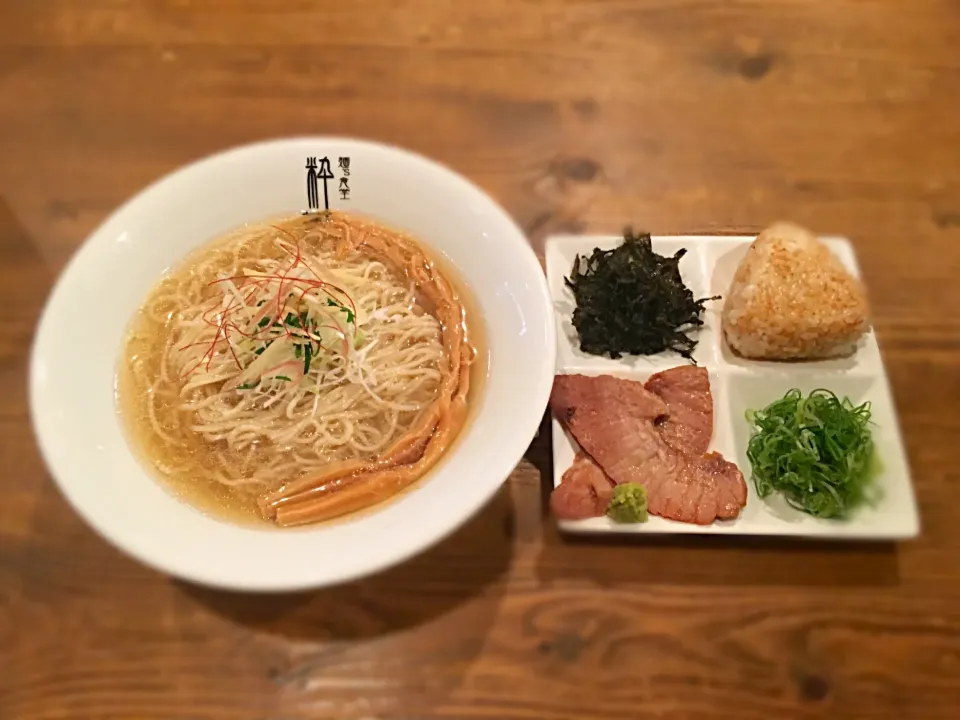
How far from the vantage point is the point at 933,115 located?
2.10 meters

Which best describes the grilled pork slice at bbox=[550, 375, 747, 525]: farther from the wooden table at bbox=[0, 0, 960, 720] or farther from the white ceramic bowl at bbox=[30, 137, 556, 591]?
the white ceramic bowl at bbox=[30, 137, 556, 591]

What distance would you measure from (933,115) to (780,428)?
1.20 meters

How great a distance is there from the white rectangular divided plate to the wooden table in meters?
0.06

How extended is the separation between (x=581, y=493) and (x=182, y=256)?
943mm

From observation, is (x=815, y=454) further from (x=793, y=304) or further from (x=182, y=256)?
(x=182, y=256)

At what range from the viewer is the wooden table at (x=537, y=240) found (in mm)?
1340

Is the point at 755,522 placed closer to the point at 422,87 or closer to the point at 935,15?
the point at 422,87

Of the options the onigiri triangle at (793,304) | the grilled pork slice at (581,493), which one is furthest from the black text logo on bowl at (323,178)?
the onigiri triangle at (793,304)

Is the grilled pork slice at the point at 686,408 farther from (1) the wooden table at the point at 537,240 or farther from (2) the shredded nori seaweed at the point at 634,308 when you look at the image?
(1) the wooden table at the point at 537,240

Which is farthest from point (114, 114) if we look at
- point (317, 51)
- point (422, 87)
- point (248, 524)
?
point (248, 524)

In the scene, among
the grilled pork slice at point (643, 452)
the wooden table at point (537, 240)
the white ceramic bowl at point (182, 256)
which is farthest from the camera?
the grilled pork slice at point (643, 452)

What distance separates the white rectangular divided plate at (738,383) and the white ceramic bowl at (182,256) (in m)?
0.31

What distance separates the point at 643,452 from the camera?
1.53 m

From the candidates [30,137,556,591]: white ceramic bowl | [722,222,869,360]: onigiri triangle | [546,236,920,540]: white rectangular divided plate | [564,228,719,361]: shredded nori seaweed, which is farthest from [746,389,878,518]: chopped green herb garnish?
[30,137,556,591]: white ceramic bowl
